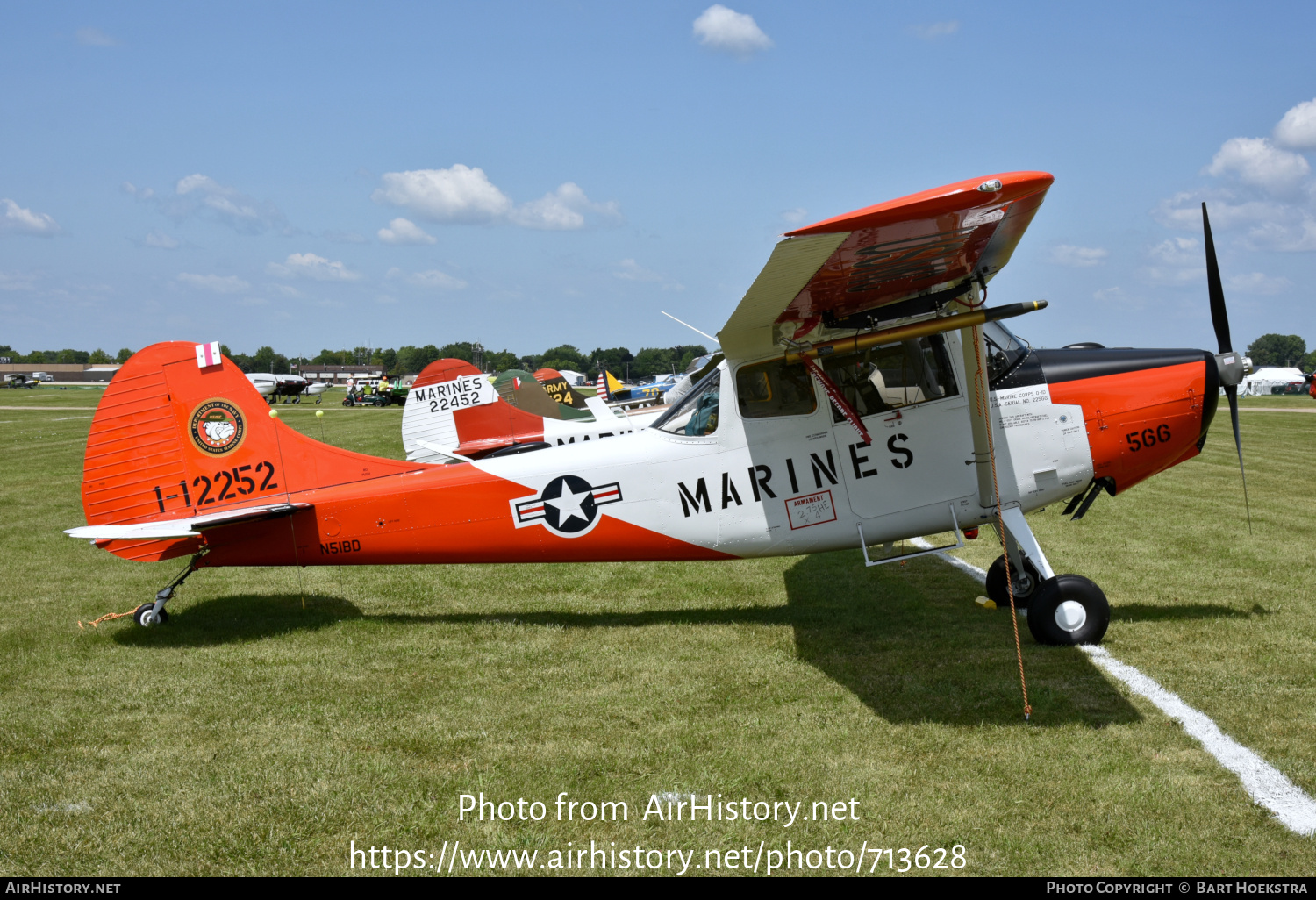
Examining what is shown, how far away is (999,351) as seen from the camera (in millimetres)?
6367

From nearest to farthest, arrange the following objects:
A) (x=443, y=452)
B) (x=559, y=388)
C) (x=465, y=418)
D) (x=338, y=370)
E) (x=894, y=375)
Result: (x=894, y=375) < (x=443, y=452) < (x=465, y=418) < (x=559, y=388) < (x=338, y=370)

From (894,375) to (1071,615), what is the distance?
204cm

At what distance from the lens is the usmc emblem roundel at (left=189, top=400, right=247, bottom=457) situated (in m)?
6.77

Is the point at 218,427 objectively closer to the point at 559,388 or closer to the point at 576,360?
the point at 559,388

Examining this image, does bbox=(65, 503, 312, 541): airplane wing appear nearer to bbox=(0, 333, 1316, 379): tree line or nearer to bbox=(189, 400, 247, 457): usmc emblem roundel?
bbox=(189, 400, 247, 457): usmc emblem roundel

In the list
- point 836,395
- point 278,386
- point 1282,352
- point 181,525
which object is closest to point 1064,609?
point 836,395

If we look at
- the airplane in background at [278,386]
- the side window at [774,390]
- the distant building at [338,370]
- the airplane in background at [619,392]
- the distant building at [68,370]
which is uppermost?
the distant building at [68,370]

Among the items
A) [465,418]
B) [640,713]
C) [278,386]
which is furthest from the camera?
[278,386]

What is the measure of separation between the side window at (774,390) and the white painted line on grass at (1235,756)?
2.60m

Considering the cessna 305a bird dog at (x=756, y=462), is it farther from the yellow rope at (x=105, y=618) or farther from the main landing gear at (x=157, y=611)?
the yellow rope at (x=105, y=618)

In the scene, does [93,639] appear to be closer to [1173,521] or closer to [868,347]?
[868,347]

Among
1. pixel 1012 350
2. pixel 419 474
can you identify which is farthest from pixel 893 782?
pixel 419 474

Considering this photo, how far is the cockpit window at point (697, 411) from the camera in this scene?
647cm

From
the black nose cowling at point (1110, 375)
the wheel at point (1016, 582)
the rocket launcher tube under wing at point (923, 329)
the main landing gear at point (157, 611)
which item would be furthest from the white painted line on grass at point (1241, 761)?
the main landing gear at point (157, 611)
